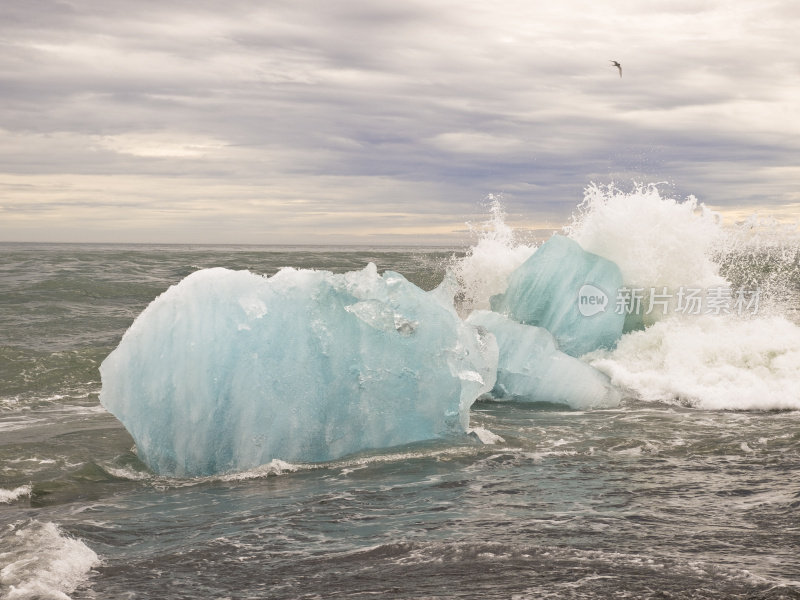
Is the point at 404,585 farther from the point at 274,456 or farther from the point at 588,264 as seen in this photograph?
the point at 588,264

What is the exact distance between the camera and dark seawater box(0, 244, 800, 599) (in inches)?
180

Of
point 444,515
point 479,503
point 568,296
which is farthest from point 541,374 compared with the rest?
point 444,515

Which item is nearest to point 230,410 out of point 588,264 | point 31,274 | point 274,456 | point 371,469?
point 274,456

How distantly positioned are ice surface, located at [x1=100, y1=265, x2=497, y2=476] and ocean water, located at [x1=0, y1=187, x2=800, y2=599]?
0.30 meters

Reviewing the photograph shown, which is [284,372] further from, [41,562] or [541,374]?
[541,374]

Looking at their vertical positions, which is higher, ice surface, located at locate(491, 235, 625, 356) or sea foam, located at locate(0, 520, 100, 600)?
ice surface, located at locate(491, 235, 625, 356)

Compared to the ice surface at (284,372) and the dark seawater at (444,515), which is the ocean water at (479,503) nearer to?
the dark seawater at (444,515)

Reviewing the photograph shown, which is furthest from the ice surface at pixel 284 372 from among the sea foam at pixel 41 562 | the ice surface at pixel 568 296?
the ice surface at pixel 568 296

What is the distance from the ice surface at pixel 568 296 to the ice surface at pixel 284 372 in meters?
4.41

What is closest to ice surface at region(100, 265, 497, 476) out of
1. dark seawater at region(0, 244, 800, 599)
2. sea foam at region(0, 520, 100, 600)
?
dark seawater at region(0, 244, 800, 599)

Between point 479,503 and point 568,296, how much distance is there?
6.97 meters

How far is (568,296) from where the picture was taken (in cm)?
1251

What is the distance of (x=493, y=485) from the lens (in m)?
6.48

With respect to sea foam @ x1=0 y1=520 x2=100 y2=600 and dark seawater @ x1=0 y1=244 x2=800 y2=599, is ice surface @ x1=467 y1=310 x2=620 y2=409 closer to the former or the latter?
dark seawater @ x1=0 y1=244 x2=800 y2=599
